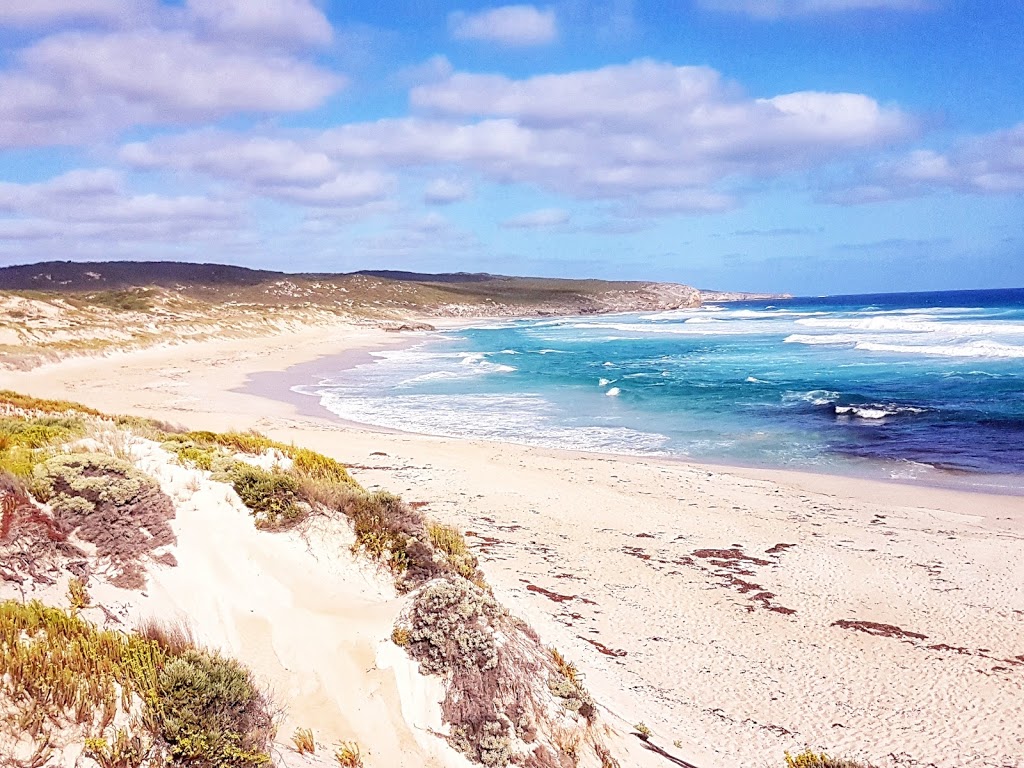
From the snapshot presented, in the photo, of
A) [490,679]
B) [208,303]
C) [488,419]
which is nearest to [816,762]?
[490,679]

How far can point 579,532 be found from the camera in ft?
37.5

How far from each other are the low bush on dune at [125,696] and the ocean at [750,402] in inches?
606

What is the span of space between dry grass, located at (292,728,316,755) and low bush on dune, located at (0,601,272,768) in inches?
7.7

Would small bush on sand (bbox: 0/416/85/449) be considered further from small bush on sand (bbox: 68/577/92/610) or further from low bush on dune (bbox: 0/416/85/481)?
small bush on sand (bbox: 68/577/92/610)

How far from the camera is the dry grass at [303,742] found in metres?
4.21

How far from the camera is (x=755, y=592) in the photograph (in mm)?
9117

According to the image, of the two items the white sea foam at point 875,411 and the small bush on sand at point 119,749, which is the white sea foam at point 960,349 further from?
the small bush on sand at point 119,749

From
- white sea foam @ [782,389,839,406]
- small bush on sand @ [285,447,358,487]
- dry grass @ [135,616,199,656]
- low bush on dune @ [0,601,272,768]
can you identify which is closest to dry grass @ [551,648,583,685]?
low bush on dune @ [0,601,272,768]

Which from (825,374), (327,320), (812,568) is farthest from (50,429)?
(327,320)

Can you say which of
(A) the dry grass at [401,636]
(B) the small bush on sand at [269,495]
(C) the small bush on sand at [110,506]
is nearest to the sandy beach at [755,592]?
(A) the dry grass at [401,636]

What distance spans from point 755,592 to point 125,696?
747 cm

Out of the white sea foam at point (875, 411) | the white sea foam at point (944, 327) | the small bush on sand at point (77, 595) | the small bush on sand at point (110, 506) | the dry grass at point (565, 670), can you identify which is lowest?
the white sea foam at point (875, 411)

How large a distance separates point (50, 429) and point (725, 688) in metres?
8.27

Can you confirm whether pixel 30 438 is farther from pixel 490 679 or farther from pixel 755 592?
pixel 755 592
